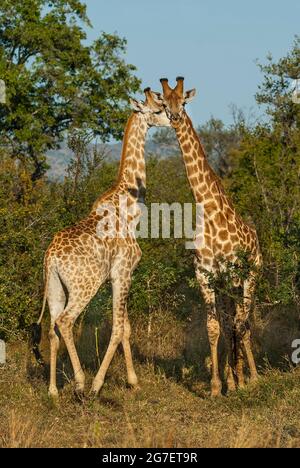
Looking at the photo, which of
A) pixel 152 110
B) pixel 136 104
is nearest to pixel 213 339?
pixel 152 110

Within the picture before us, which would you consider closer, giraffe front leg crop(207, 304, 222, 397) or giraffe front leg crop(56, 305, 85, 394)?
giraffe front leg crop(56, 305, 85, 394)

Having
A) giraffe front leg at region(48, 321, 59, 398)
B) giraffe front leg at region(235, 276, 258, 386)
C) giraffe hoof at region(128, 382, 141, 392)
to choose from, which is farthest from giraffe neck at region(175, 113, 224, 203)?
giraffe front leg at region(48, 321, 59, 398)

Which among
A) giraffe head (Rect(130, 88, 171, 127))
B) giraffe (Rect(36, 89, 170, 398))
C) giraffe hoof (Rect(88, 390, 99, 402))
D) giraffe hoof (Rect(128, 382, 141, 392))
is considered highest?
giraffe head (Rect(130, 88, 171, 127))

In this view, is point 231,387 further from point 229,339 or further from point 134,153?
point 134,153

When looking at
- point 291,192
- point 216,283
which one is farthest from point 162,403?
point 291,192

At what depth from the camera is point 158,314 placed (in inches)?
479

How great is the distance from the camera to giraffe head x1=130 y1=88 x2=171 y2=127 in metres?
10.6

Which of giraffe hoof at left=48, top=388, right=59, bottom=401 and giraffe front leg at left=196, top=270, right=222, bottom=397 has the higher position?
giraffe front leg at left=196, top=270, right=222, bottom=397

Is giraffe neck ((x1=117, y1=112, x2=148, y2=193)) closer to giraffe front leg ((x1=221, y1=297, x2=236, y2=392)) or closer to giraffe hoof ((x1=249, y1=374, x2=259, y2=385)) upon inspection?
giraffe front leg ((x1=221, y1=297, x2=236, y2=392))

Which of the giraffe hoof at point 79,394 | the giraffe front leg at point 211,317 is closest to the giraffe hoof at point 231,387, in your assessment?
the giraffe front leg at point 211,317

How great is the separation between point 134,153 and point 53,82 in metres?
11.9

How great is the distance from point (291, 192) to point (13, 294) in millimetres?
5957

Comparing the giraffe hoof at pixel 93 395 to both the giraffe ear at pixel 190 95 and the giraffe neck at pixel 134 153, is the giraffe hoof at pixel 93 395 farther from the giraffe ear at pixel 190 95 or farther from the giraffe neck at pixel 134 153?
the giraffe ear at pixel 190 95

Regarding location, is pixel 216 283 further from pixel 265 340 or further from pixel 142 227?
pixel 142 227
